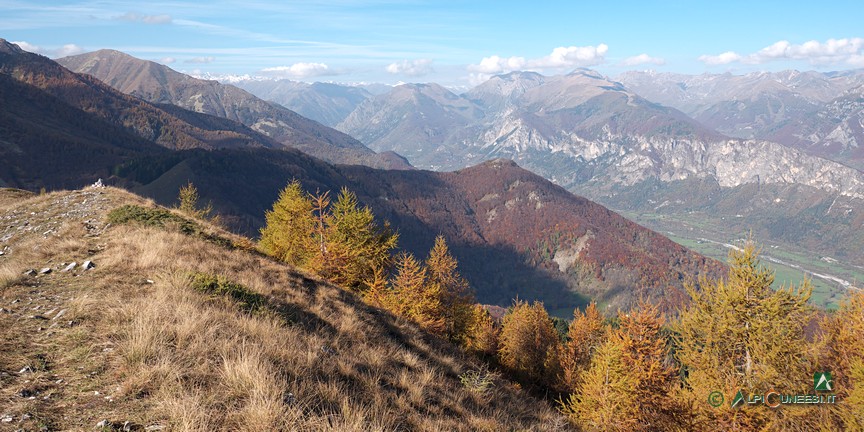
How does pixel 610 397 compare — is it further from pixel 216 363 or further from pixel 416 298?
pixel 216 363

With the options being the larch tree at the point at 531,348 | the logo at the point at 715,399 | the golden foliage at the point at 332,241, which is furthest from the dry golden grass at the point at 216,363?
the larch tree at the point at 531,348

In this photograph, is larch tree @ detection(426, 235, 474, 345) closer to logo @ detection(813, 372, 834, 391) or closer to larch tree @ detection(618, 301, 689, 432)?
larch tree @ detection(618, 301, 689, 432)

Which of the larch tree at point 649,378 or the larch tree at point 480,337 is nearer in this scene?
the larch tree at point 649,378

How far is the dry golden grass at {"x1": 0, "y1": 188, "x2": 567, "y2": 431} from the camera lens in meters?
5.54

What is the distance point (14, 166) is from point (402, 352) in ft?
816

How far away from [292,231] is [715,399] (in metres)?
32.7

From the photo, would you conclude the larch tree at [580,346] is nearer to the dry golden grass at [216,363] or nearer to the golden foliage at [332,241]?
the golden foliage at [332,241]

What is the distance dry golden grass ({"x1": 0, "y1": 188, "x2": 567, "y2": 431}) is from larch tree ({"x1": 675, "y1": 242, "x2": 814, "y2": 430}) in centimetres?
962

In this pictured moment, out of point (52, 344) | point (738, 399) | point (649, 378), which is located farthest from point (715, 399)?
point (52, 344)

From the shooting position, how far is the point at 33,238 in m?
16.4

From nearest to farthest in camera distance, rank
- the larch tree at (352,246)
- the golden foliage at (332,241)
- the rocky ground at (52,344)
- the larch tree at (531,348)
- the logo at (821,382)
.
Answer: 1. the rocky ground at (52,344)
2. the logo at (821,382)
3. the larch tree at (352,246)
4. the golden foliage at (332,241)
5. the larch tree at (531,348)

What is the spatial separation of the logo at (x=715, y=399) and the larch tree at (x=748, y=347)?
0.16m

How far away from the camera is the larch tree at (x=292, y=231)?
116 ft

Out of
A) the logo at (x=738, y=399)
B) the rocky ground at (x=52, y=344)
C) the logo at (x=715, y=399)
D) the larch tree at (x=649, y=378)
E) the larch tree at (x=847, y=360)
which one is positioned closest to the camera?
the rocky ground at (x=52, y=344)
